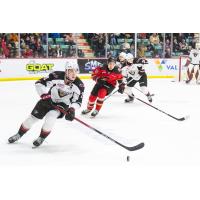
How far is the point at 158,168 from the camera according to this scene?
344 centimetres

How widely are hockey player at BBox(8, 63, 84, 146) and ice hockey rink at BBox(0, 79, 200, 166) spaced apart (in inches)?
10.5

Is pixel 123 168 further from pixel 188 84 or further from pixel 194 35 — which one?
pixel 194 35

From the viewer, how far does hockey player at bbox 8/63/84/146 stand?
152 inches

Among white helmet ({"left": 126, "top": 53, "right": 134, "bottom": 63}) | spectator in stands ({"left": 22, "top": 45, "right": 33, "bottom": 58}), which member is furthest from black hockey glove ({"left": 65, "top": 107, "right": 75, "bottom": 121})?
spectator in stands ({"left": 22, "top": 45, "right": 33, "bottom": 58})

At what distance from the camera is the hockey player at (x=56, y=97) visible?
3.85m

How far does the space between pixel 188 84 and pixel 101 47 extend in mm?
2767

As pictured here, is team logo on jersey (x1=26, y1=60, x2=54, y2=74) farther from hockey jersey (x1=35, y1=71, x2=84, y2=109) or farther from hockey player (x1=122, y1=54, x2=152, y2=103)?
hockey jersey (x1=35, y1=71, x2=84, y2=109)

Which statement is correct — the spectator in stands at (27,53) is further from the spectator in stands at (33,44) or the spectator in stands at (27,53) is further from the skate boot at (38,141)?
the skate boot at (38,141)

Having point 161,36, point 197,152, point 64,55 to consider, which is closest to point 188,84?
point 161,36

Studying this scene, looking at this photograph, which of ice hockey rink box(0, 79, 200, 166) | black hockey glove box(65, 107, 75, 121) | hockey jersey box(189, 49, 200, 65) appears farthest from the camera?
hockey jersey box(189, 49, 200, 65)

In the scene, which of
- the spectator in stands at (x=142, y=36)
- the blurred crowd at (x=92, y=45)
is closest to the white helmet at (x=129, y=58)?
the blurred crowd at (x=92, y=45)

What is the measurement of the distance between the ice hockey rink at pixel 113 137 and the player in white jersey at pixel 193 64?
3057mm

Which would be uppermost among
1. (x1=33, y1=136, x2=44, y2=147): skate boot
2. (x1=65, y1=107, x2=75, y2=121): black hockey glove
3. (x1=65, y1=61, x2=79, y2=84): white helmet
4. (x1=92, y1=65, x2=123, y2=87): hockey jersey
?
(x1=65, y1=61, x2=79, y2=84): white helmet

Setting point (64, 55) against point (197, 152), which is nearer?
point (197, 152)
